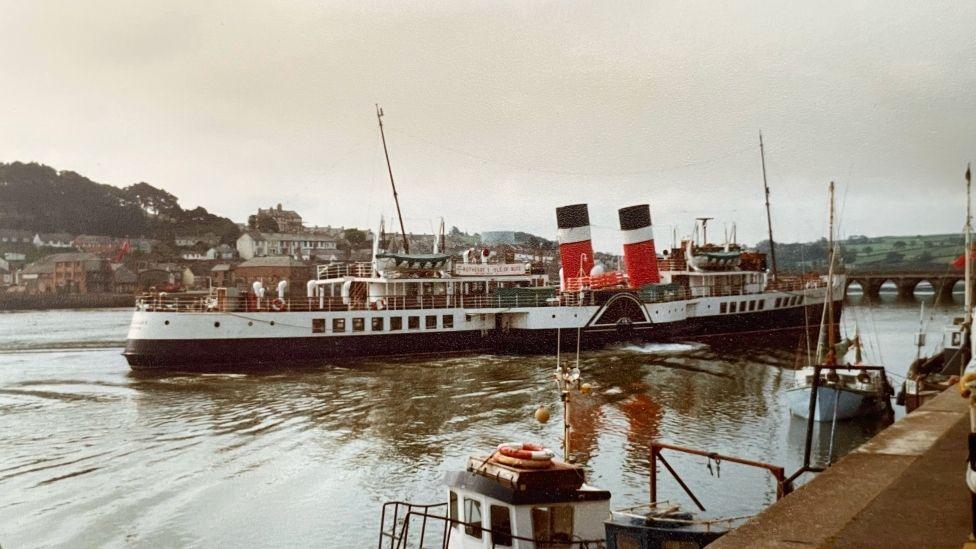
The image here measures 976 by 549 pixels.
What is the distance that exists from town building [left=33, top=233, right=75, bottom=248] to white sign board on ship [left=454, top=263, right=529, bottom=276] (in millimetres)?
52282

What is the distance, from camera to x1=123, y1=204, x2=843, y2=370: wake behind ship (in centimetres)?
2559

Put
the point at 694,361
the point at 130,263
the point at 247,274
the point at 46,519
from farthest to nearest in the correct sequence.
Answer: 1. the point at 130,263
2. the point at 247,274
3. the point at 694,361
4. the point at 46,519

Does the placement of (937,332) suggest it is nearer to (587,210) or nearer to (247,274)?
(587,210)

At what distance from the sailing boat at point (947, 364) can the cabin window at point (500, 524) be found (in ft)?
34.3

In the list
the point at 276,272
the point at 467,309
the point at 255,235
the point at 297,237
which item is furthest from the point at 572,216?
the point at 255,235

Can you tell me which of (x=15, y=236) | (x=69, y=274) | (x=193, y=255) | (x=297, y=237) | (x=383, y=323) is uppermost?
(x=15, y=236)

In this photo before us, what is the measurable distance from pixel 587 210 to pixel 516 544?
26.9 meters

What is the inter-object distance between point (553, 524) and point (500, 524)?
525 millimetres

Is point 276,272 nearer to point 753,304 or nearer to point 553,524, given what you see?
point 753,304

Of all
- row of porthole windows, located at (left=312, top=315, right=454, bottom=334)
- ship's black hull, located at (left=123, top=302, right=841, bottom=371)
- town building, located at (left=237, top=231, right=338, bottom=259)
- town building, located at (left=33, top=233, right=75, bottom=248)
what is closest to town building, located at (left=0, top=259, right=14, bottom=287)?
town building, located at (left=33, top=233, right=75, bottom=248)

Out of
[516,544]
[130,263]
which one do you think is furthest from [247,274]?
[516,544]

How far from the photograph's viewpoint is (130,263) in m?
69.6

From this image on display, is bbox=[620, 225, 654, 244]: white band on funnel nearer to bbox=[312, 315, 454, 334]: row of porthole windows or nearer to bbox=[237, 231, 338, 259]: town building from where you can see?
bbox=[312, 315, 454, 334]: row of porthole windows

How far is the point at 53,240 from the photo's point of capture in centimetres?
6875
